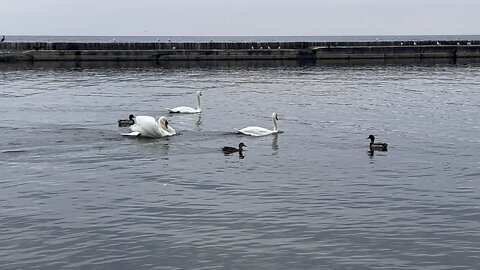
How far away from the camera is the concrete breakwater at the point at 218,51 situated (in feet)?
281

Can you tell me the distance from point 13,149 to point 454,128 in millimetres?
18372

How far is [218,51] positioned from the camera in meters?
88.4

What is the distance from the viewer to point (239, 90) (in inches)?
1961

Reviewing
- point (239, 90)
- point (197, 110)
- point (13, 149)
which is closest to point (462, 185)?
point (13, 149)

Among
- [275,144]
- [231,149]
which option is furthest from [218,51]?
[231,149]

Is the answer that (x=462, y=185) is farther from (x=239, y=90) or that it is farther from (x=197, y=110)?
(x=239, y=90)

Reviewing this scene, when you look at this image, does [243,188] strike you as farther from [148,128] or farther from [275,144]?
[148,128]

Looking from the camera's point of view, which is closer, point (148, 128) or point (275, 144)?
point (275, 144)

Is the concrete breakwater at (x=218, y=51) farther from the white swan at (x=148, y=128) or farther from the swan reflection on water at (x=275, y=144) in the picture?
the swan reflection on water at (x=275, y=144)

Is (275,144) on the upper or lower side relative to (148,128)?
lower

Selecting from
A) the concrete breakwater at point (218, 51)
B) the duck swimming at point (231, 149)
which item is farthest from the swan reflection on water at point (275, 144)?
the concrete breakwater at point (218, 51)

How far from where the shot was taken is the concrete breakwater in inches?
3369

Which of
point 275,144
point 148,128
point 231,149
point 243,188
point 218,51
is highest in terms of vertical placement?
point 218,51

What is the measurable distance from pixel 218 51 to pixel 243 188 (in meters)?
69.5
